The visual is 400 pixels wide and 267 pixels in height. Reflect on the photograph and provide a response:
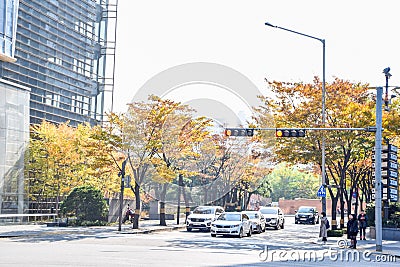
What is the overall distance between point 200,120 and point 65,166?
1153 centimetres

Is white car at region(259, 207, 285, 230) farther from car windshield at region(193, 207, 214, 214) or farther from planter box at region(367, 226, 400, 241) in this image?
planter box at region(367, 226, 400, 241)

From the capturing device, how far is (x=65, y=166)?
4756cm

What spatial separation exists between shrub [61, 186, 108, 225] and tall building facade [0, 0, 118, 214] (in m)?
5.18

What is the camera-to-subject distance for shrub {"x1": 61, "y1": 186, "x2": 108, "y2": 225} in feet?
136

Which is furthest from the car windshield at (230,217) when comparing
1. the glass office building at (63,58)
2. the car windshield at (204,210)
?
the glass office building at (63,58)

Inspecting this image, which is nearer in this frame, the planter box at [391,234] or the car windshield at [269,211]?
the planter box at [391,234]

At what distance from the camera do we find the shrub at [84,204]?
41.3 metres

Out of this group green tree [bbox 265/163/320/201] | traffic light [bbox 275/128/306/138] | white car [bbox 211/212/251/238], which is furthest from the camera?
green tree [bbox 265/163/320/201]

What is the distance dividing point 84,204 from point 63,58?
24.4 metres

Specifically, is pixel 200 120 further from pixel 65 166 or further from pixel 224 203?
pixel 224 203

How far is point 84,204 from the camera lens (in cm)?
4169

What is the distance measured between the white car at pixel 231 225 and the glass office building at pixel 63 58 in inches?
1098

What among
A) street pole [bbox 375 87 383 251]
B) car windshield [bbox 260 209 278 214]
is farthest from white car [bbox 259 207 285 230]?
street pole [bbox 375 87 383 251]

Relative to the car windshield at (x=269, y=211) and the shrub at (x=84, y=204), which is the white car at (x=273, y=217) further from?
the shrub at (x=84, y=204)
